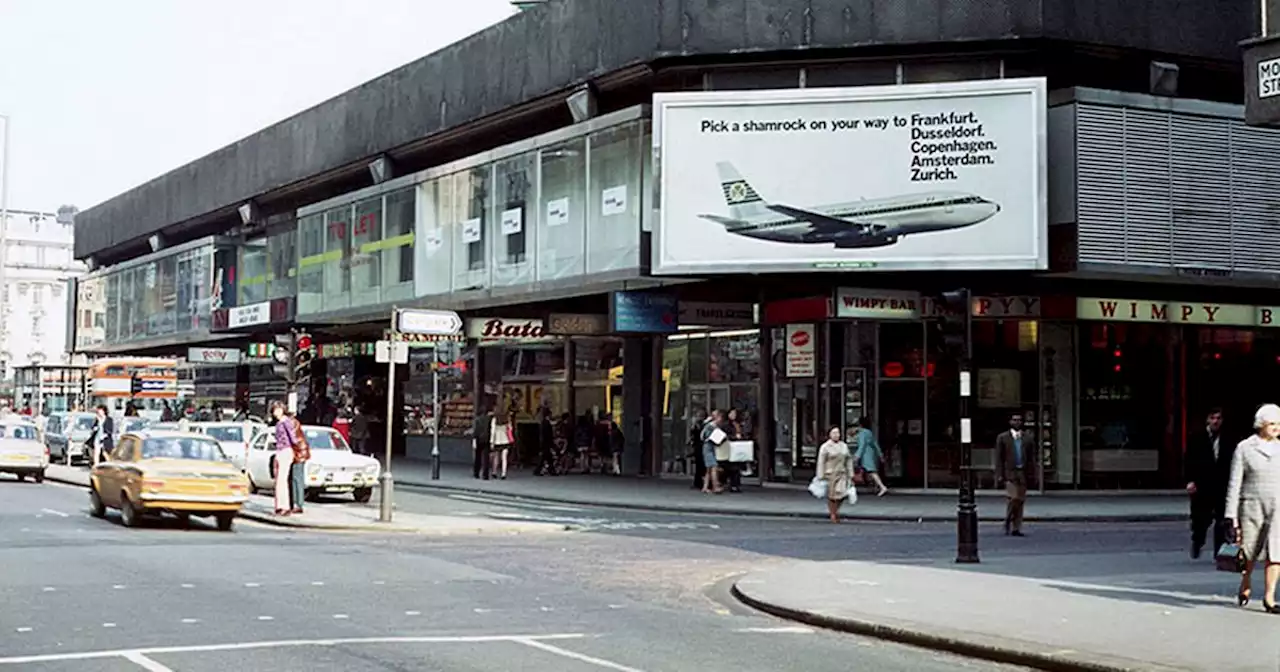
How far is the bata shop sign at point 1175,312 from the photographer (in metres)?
33.9

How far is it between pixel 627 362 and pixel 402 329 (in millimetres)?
17325

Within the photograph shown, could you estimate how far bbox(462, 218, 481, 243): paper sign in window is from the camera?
1596 inches

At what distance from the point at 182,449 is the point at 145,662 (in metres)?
13.6

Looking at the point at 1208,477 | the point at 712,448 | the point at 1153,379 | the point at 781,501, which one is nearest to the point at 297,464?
the point at 781,501

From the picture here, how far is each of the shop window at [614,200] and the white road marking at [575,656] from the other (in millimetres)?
22493

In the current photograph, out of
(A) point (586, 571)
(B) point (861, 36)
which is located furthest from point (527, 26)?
(A) point (586, 571)

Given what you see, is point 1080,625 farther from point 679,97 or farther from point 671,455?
point 671,455

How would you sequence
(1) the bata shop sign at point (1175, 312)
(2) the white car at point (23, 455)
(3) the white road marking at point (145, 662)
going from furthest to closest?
(2) the white car at point (23, 455) < (1) the bata shop sign at point (1175, 312) < (3) the white road marking at point (145, 662)

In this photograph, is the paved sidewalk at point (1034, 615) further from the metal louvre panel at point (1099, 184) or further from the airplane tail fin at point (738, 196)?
the airplane tail fin at point (738, 196)

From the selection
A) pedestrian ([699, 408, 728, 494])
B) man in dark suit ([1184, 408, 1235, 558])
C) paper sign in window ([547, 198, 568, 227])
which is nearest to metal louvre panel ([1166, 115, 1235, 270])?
pedestrian ([699, 408, 728, 494])

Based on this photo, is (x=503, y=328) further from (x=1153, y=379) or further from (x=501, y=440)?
(x=1153, y=379)

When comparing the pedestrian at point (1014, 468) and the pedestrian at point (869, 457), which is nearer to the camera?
the pedestrian at point (1014, 468)

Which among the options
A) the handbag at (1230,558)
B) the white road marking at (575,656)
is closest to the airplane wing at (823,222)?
the handbag at (1230,558)

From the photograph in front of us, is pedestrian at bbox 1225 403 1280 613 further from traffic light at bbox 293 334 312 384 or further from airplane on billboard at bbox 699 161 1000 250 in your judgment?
traffic light at bbox 293 334 312 384
